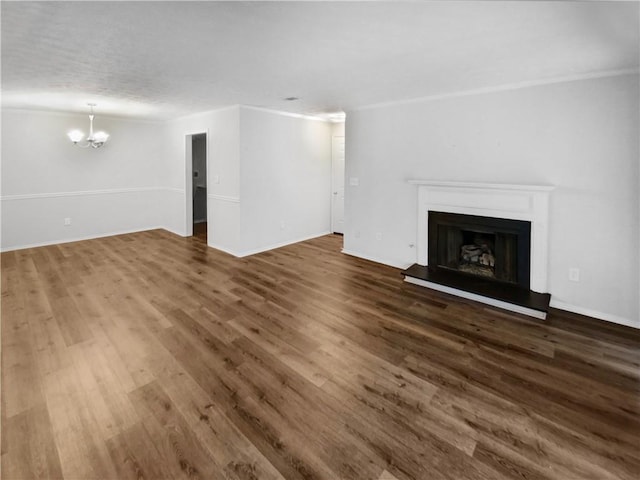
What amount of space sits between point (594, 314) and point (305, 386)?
A: 3.08 meters

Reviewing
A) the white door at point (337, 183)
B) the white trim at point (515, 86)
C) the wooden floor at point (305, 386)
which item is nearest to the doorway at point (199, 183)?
the white door at point (337, 183)

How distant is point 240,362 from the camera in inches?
98.5

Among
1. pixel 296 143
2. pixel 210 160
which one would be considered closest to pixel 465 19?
pixel 296 143

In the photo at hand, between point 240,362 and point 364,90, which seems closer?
point 240,362

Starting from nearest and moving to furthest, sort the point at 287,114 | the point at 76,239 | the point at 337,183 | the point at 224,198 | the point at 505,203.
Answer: the point at 505,203, the point at 224,198, the point at 287,114, the point at 76,239, the point at 337,183

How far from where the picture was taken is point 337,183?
6.80 meters

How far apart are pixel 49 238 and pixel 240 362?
18.5 feet

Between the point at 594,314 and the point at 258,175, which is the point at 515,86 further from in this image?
the point at 258,175

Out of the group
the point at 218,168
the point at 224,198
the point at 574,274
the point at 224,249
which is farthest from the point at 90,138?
the point at 574,274

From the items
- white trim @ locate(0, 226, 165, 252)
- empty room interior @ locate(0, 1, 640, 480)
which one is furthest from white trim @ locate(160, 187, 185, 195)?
empty room interior @ locate(0, 1, 640, 480)

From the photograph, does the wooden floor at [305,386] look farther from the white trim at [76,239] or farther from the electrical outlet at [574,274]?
the white trim at [76,239]

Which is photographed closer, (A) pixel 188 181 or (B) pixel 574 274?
(B) pixel 574 274

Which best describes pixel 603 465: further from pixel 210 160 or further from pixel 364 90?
pixel 210 160

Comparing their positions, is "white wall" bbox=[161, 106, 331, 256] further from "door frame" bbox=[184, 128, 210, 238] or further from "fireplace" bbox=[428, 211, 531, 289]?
"fireplace" bbox=[428, 211, 531, 289]
